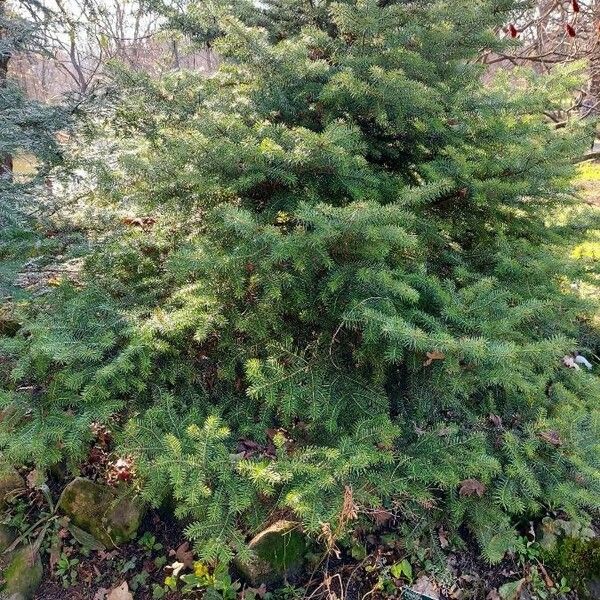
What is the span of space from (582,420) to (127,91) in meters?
3.19

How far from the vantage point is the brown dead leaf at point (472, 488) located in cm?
197

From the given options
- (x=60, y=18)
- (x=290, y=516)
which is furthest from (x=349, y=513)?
(x=60, y=18)

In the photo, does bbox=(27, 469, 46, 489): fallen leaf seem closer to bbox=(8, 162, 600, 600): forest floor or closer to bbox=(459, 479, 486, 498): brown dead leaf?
bbox=(8, 162, 600, 600): forest floor

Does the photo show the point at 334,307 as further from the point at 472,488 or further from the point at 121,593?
the point at 121,593

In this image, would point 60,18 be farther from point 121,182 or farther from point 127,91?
point 121,182

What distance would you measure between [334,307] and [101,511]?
1593 millimetres

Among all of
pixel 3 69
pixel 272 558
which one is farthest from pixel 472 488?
pixel 3 69

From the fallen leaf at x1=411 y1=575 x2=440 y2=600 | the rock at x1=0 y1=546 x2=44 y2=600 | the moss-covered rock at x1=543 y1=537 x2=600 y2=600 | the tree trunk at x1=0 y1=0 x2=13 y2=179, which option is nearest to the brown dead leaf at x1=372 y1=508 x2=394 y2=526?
the fallen leaf at x1=411 y1=575 x2=440 y2=600

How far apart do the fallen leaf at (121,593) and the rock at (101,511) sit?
21cm

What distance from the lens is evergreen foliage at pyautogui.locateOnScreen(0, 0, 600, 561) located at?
180 centimetres

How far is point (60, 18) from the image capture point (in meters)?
3.87

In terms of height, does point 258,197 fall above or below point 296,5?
below

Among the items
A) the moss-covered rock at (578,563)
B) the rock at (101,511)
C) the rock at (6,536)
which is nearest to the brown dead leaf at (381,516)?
the moss-covered rock at (578,563)

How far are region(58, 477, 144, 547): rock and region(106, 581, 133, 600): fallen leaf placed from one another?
21 cm
